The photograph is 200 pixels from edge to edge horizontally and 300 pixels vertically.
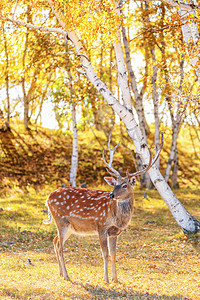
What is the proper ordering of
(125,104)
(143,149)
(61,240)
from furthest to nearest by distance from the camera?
(125,104)
(143,149)
(61,240)

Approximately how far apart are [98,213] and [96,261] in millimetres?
2016

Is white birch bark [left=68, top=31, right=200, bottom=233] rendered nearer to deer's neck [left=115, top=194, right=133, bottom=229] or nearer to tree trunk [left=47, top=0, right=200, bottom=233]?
tree trunk [left=47, top=0, right=200, bottom=233]

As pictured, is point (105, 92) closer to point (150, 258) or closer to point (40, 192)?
point (150, 258)

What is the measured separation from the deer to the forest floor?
51cm

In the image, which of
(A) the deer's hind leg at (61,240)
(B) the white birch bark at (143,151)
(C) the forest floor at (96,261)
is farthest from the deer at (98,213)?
(B) the white birch bark at (143,151)

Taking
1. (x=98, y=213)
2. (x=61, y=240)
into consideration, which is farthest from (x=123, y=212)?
(x=61, y=240)

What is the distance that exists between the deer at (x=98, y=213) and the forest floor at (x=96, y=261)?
509mm

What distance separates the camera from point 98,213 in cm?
732

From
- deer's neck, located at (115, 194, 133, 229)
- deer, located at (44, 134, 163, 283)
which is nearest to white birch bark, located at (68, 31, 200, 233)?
deer, located at (44, 134, 163, 283)

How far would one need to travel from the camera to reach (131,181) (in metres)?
7.20

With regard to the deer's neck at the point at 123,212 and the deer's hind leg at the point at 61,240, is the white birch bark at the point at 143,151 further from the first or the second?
the deer's hind leg at the point at 61,240

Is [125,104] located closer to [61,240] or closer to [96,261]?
[96,261]

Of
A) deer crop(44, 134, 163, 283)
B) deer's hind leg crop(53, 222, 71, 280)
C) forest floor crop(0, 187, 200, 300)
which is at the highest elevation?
deer crop(44, 134, 163, 283)

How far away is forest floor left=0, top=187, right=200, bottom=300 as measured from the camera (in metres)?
6.55
